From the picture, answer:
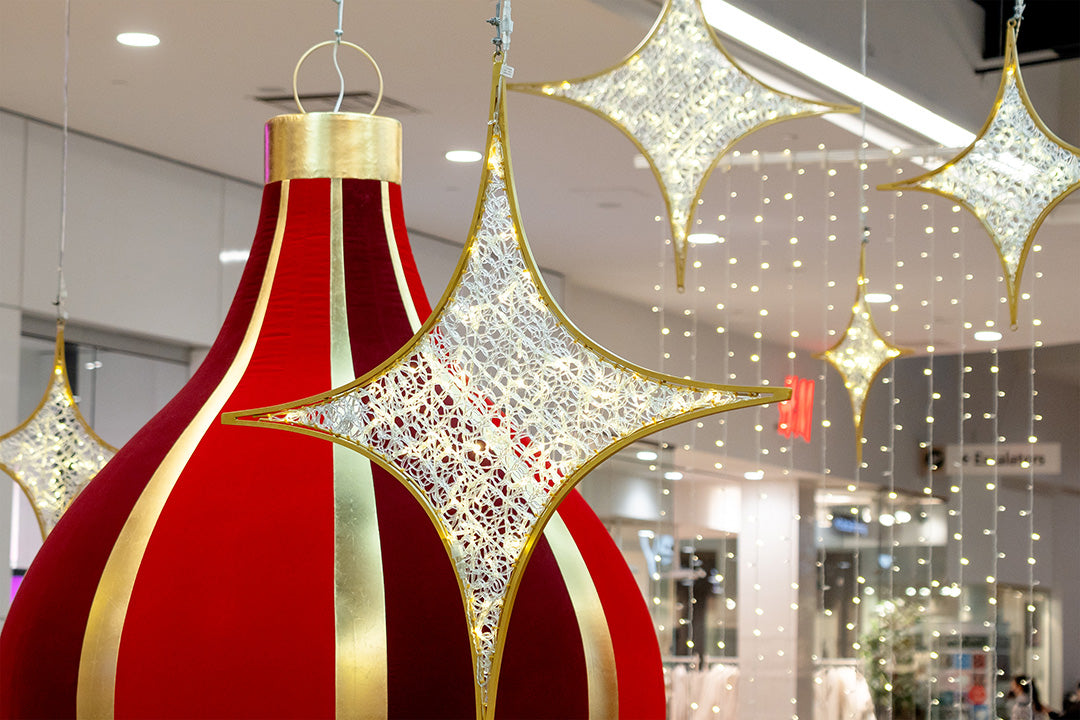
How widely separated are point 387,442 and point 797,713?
31.7 ft

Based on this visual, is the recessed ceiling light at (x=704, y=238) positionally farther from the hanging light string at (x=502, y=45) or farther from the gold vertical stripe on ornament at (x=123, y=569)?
the gold vertical stripe on ornament at (x=123, y=569)

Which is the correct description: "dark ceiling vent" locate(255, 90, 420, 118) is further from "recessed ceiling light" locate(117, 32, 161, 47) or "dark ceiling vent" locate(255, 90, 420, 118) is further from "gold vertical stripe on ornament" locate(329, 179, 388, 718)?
"gold vertical stripe on ornament" locate(329, 179, 388, 718)

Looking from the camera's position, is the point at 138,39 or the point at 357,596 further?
the point at 138,39

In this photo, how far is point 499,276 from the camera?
0.78 m

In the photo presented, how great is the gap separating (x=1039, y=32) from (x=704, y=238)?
2.13 metres

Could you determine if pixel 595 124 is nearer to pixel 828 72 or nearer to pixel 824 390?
pixel 828 72

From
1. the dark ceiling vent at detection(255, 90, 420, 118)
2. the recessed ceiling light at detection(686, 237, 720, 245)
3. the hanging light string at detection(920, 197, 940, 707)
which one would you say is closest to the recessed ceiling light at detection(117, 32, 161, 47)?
the dark ceiling vent at detection(255, 90, 420, 118)

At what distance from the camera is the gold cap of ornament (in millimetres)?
812

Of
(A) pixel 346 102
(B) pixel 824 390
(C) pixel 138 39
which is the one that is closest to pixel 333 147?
(C) pixel 138 39

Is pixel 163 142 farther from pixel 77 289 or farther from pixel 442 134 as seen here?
pixel 442 134

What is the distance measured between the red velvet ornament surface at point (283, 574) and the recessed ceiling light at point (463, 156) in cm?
609

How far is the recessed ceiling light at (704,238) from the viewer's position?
8.25 m

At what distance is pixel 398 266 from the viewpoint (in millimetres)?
808

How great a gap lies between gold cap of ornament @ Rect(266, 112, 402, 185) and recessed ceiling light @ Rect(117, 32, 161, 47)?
477 centimetres
